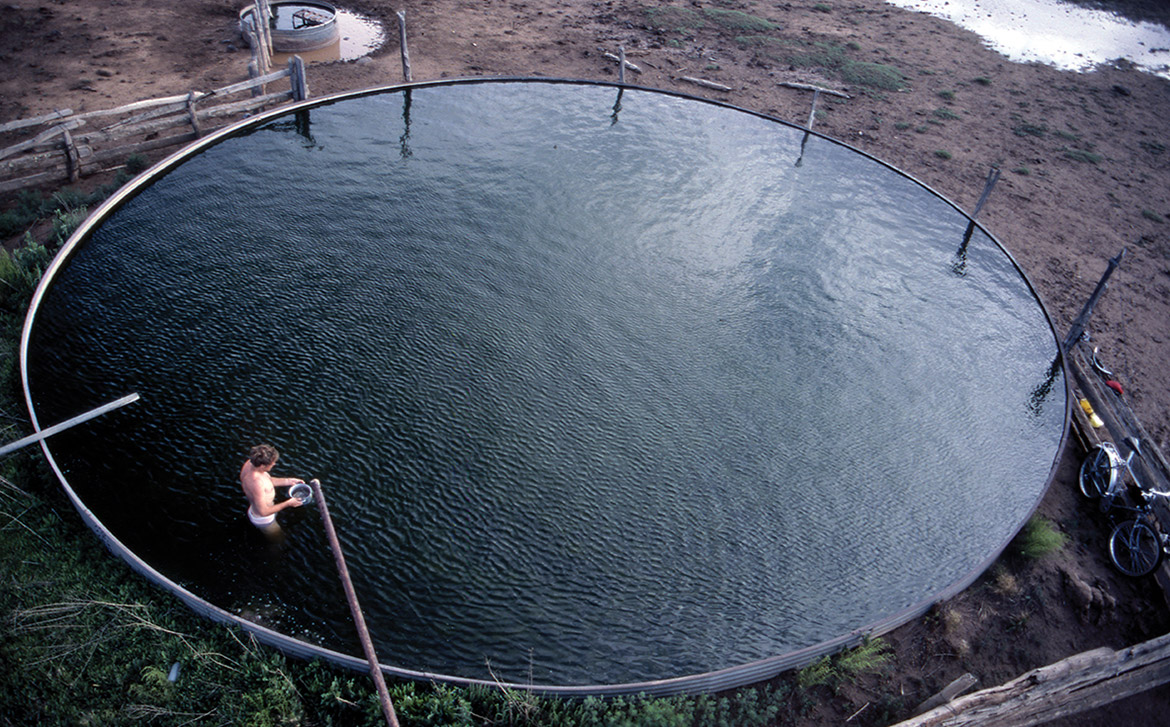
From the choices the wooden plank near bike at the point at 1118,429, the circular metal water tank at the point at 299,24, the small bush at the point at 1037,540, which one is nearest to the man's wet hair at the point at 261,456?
the small bush at the point at 1037,540

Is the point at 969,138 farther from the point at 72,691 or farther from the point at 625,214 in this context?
the point at 72,691

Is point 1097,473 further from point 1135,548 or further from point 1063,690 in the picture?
point 1063,690

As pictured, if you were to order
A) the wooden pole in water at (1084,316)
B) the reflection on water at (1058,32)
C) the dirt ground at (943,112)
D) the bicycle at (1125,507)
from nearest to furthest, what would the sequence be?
the dirt ground at (943,112) → the bicycle at (1125,507) → the wooden pole in water at (1084,316) → the reflection on water at (1058,32)

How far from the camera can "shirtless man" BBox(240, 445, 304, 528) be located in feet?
28.8

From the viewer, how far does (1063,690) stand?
8422 millimetres

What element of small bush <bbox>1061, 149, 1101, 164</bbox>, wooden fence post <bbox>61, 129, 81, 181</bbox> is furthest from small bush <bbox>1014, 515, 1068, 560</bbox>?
wooden fence post <bbox>61, 129, 81, 181</bbox>

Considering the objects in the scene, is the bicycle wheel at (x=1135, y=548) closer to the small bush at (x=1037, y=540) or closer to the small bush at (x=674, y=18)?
the small bush at (x=1037, y=540)

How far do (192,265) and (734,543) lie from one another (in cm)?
1080

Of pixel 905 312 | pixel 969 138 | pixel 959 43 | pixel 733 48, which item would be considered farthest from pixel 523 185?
pixel 959 43

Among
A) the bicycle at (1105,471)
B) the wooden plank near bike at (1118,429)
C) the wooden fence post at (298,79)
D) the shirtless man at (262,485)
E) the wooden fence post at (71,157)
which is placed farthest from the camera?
the wooden fence post at (298,79)

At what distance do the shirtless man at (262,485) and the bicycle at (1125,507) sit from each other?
11697mm

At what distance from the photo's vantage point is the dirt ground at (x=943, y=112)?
9797 mm

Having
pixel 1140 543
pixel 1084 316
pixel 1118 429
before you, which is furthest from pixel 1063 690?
pixel 1084 316

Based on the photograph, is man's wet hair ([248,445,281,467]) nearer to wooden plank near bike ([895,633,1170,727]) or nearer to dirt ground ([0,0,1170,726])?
dirt ground ([0,0,1170,726])
